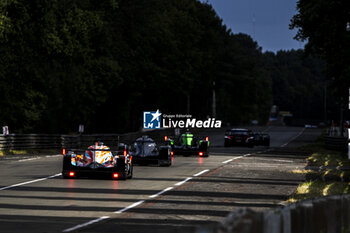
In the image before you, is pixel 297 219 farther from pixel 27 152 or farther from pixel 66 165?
pixel 27 152

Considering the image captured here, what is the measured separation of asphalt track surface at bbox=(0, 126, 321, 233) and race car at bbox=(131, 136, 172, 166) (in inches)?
82.7

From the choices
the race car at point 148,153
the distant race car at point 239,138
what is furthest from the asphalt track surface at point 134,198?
the distant race car at point 239,138

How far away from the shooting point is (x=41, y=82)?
54.9m

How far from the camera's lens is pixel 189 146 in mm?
41406

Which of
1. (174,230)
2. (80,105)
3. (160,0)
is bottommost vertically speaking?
(174,230)

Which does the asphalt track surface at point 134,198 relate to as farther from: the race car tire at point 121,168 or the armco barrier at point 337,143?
the armco barrier at point 337,143

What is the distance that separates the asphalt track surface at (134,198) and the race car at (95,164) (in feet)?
1.17

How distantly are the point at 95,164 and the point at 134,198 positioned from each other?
5.51m

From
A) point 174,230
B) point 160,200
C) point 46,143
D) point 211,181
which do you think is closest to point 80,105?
point 46,143

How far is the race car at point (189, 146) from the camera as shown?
41.3m

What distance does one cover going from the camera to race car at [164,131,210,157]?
41281 millimetres

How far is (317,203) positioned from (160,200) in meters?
8.88

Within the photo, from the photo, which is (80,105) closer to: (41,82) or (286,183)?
(41,82)

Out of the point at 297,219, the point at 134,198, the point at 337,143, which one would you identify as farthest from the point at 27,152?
the point at 297,219
